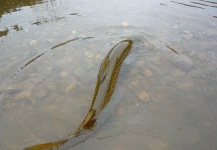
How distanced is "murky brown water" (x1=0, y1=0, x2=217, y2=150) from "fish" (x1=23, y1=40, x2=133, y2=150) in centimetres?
10

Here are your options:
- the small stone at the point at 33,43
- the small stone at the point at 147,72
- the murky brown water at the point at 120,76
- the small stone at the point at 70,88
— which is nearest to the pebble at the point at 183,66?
the murky brown water at the point at 120,76

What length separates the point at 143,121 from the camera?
3535mm

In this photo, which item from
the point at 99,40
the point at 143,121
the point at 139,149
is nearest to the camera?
the point at 139,149

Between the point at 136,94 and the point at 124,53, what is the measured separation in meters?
1.29

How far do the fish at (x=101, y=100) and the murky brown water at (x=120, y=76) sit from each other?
10 centimetres

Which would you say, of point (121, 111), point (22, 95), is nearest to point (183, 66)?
point (121, 111)

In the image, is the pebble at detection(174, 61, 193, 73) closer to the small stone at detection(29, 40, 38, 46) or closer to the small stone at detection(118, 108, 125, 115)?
the small stone at detection(118, 108, 125, 115)

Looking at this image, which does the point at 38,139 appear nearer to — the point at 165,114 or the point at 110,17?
the point at 165,114

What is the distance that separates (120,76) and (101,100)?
0.84 metres

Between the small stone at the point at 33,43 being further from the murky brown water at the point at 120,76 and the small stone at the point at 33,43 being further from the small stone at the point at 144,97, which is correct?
the small stone at the point at 144,97

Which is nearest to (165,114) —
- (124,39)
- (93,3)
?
(124,39)

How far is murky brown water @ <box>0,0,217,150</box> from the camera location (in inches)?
132

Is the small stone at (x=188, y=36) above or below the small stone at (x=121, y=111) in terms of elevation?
above

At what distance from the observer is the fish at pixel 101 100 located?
3.11m
